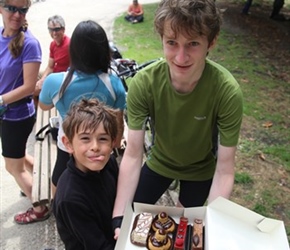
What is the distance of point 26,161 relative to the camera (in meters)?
3.66

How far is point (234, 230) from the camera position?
59.9 inches

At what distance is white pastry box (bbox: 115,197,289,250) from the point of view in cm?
147

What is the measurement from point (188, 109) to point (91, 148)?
0.54 metres

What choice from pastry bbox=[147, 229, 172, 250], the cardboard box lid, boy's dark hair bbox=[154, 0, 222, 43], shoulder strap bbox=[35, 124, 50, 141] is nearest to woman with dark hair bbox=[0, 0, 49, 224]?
Answer: shoulder strap bbox=[35, 124, 50, 141]

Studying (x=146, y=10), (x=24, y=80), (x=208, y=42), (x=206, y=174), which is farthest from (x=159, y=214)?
(x=146, y=10)

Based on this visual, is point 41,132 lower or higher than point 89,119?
lower

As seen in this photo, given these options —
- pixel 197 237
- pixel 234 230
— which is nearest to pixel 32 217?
pixel 197 237

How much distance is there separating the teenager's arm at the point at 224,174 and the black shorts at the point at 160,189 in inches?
13.7

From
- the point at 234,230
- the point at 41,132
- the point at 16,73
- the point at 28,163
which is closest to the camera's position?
the point at 234,230

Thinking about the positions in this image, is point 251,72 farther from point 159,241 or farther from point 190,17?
point 159,241

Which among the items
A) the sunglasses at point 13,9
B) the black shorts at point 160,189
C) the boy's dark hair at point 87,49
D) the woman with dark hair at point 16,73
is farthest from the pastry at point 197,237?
the sunglasses at point 13,9

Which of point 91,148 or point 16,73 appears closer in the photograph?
point 91,148

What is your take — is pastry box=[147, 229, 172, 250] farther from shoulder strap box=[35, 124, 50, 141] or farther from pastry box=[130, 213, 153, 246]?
shoulder strap box=[35, 124, 50, 141]

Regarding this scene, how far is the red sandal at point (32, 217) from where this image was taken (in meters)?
3.46
